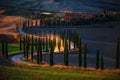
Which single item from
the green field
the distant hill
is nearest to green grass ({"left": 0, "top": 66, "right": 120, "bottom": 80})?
the green field

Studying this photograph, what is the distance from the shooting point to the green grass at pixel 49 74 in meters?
11.8

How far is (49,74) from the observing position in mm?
12109

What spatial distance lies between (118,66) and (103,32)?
26.3ft

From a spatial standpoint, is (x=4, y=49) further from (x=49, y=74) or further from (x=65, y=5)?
(x=65, y=5)

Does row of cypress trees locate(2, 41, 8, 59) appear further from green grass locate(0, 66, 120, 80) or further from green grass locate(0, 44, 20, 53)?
green grass locate(0, 66, 120, 80)

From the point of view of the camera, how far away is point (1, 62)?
559 inches

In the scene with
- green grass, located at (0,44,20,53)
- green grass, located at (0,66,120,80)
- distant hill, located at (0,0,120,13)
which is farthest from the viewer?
distant hill, located at (0,0,120,13)

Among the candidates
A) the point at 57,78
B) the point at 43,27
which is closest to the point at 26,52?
the point at 57,78

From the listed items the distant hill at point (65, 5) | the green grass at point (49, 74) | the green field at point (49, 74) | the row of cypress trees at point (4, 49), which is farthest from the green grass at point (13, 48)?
the green grass at point (49, 74)

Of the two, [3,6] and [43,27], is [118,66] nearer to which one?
[3,6]

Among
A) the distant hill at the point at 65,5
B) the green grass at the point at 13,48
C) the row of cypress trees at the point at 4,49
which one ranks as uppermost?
the distant hill at the point at 65,5

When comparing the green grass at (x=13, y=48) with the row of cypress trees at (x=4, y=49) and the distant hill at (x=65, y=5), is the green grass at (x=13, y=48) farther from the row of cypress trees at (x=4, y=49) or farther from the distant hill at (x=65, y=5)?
the distant hill at (x=65, y=5)

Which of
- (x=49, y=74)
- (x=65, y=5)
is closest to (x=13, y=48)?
(x=49, y=74)

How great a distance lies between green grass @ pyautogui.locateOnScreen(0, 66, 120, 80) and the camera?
1180 cm
